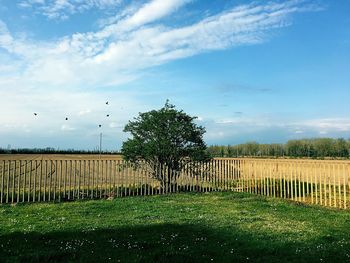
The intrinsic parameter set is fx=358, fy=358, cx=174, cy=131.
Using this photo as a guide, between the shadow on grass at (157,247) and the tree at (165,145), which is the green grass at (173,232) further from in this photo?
the tree at (165,145)

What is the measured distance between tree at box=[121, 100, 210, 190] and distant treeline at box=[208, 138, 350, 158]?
166ft

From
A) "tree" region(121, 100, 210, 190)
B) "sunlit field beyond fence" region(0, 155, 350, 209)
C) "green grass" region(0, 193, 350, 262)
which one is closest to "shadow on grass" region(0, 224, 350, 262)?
"green grass" region(0, 193, 350, 262)

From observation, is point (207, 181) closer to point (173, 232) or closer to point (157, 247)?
point (173, 232)

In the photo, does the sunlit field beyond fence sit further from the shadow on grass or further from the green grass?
the shadow on grass

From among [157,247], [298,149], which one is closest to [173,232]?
[157,247]

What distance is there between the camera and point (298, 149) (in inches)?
3521

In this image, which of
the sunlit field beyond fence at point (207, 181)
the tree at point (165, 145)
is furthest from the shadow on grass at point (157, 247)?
the tree at point (165, 145)

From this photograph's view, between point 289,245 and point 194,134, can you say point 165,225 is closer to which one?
point 289,245

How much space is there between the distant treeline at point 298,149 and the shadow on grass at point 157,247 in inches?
2400

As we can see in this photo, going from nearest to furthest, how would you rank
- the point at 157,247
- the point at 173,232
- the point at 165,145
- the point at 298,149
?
the point at 157,247, the point at 173,232, the point at 165,145, the point at 298,149

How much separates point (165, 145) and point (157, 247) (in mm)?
10782

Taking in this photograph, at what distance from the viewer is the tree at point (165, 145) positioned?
17438mm

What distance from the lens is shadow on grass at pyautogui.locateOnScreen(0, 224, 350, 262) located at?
602 cm

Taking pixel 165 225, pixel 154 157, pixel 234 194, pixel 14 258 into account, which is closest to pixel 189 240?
pixel 165 225
